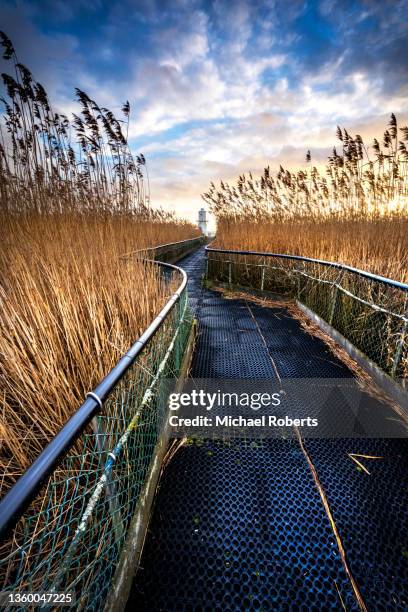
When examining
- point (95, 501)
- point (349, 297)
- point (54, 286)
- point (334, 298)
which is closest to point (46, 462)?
point (95, 501)

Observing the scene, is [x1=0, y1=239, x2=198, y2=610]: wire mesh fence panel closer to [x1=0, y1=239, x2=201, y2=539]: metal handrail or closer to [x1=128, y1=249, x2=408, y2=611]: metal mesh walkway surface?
[x1=0, y1=239, x2=201, y2=539]: metal handrail

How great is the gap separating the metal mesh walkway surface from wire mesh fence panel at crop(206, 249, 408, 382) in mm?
1063

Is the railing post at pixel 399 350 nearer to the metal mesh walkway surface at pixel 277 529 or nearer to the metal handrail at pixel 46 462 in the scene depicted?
the metal mesh walkway surface at pixel 277 529

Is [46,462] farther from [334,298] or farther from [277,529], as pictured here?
[334,298]

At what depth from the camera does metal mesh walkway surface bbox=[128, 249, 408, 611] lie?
A: 1.19 metres

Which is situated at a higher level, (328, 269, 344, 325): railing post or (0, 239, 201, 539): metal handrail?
(0, 239, 201, 539): metal handrail

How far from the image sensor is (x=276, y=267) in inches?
226

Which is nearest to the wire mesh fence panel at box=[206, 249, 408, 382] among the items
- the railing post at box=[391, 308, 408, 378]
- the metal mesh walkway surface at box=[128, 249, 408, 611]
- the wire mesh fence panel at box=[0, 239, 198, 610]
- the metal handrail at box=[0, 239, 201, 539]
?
the railing post at box=[391, 308, 408, 378]

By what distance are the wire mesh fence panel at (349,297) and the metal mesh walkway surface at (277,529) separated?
3.49 ft

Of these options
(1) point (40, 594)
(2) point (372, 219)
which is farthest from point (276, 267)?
(1) point (40, 594)

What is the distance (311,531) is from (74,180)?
432cm

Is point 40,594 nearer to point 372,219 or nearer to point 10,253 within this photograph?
point 10,253

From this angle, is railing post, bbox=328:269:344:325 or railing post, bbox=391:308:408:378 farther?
railing post, bbox=328:269:344:325

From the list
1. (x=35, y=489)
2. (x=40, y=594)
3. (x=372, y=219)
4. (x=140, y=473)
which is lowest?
(x=140, y=473)
